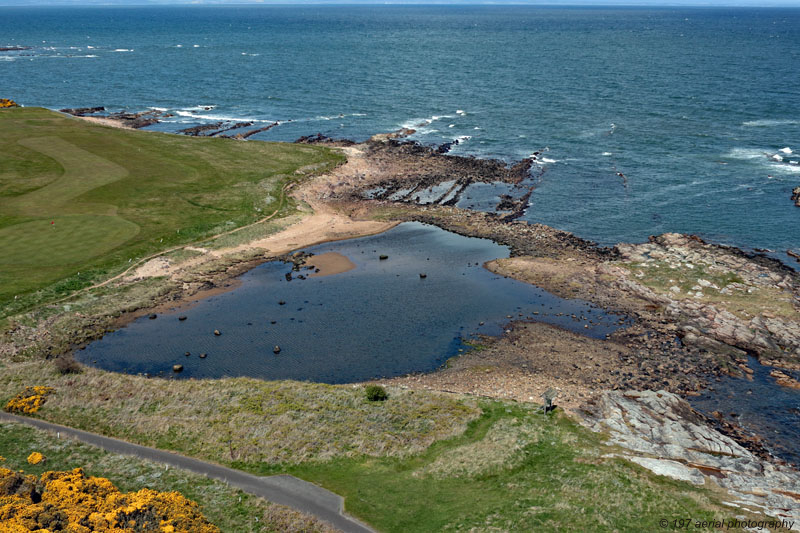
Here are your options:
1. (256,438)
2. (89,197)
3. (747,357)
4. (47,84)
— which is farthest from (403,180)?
(47,84)

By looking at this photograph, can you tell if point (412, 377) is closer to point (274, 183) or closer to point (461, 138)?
point (274, 183)

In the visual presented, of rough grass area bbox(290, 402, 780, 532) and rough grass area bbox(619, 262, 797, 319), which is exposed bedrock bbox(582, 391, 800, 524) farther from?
rough grass area bbox(619, 262, 797, 319)

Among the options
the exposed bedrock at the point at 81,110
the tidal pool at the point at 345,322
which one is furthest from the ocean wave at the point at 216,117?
the tidal pool at the point at 345,322

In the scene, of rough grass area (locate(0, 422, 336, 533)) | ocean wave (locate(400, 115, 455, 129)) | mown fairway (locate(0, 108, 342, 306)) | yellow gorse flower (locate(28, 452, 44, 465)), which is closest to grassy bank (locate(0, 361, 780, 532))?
rough grass area (locate(0, 422, 336, 533))

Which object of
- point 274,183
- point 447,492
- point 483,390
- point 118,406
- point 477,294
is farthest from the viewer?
point 274,183

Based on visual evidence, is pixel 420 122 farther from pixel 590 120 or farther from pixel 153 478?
pixel 153 478

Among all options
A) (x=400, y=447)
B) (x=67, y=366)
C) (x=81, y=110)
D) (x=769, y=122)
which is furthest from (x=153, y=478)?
(x=769, y=122)

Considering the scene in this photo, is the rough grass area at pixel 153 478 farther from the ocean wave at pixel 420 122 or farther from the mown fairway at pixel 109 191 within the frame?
the ocean wave at pixel 420 122
